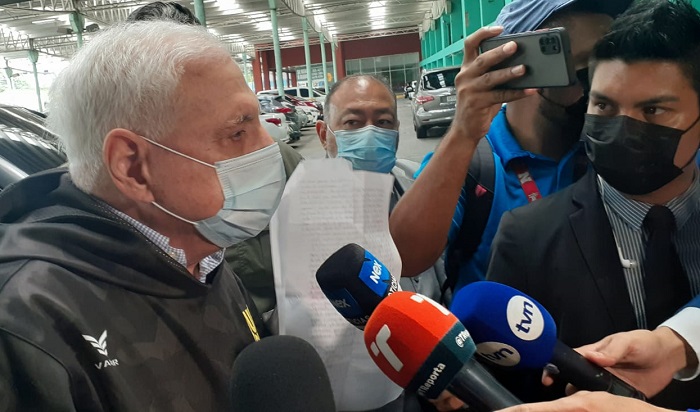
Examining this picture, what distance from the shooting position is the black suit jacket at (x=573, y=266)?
1.25 meters

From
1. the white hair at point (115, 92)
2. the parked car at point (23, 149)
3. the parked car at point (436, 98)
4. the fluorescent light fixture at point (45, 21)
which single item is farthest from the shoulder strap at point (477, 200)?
the fluorescent light fixture at point (45, 21)

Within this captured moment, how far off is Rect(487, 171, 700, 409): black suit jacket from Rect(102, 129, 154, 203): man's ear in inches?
35.5

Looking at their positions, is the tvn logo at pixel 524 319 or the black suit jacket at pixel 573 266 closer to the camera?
the tvn logo at pixel 524 319

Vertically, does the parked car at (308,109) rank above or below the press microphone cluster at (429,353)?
above

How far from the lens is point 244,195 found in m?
1.28

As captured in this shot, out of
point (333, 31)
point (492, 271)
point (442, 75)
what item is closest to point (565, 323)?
point (492, 271)

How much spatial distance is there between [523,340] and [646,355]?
0.36 meters

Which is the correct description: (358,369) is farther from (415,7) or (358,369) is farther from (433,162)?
(415,7)

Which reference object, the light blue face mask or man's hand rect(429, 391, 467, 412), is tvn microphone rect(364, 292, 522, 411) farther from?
the light blue face mask

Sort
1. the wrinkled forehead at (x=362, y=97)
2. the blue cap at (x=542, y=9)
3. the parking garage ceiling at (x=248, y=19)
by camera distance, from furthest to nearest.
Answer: the parking garage ceiling at (x=248, y=19), the wrinkled forehead at (x=362, y=97), the blue cap at (x=542, y=9)

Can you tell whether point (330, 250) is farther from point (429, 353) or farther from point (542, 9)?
point (542, 9)

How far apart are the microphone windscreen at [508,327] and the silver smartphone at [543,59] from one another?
1.67 feet

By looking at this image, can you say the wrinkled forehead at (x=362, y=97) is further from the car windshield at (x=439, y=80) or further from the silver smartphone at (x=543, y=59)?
the car windshield at (x=439, y=80)

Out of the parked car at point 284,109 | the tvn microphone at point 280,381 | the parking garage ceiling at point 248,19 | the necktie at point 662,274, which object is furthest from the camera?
the parking garage ceiling at point 248,19
